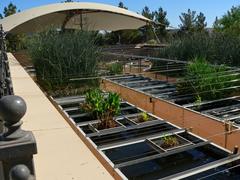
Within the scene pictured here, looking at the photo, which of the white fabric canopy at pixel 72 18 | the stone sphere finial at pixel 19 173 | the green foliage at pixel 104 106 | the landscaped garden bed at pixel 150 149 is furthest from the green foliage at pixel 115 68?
the stone sphere finial at pixel 19 173

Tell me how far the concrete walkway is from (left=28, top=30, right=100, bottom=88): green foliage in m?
2.65

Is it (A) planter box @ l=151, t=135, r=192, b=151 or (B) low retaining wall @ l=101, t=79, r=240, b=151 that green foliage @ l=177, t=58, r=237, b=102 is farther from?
(A) planter box @ l=151, t=135, r=192, b=151

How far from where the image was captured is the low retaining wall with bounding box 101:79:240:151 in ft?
13.5

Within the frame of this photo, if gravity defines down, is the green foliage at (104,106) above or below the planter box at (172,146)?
above

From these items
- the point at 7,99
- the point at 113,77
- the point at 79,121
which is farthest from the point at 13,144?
the point at 113,77

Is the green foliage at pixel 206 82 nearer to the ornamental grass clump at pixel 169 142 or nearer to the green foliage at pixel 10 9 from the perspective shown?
the ornamental grass clump at pixel 169 142

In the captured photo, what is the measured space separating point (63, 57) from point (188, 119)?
2.55 m

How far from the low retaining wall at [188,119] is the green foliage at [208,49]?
8.69ft

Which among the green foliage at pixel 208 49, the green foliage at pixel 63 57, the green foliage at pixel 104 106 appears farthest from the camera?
the green foliage at pixel 208 49

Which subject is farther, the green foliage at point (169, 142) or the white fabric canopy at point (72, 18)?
the white fabric canopy at point (72, 18)

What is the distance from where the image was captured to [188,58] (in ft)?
29.0

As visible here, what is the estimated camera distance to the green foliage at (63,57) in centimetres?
617

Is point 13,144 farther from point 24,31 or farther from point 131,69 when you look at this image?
point 24,31

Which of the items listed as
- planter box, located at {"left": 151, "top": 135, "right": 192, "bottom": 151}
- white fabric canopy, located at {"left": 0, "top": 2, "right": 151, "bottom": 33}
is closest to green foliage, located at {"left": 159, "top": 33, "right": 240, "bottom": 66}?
white fabric canopy, located at {"left": 0, "top": 2, "right": 151, "bottom": 33}
